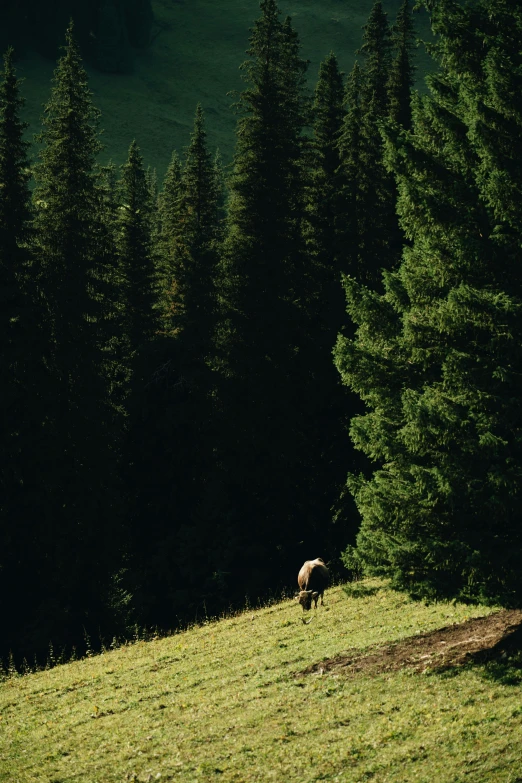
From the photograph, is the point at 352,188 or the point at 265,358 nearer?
the point at 265,358

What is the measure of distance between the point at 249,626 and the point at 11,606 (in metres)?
11.6

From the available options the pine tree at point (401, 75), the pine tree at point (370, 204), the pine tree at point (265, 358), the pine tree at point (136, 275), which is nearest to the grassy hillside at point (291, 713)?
the pine tree at point (265, 358)

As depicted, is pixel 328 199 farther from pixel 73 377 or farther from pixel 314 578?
pixel 314 578

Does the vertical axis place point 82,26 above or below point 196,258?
above

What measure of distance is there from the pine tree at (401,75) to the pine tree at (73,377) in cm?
1672

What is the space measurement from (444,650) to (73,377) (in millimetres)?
18991

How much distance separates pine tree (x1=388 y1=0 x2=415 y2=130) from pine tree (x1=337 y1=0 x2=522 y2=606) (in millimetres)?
25358

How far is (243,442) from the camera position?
31984 mm

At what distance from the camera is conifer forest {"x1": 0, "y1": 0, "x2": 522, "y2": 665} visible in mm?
12703

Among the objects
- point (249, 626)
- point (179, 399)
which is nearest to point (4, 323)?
point (179, 399)

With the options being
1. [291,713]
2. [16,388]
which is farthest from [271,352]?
[291,713]

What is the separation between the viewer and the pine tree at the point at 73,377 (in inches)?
1079

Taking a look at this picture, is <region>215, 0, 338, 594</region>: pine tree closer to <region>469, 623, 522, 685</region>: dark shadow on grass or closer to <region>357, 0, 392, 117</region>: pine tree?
<region>357, 0, 392, 117</region>: pine tree

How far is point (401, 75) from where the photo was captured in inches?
1599
